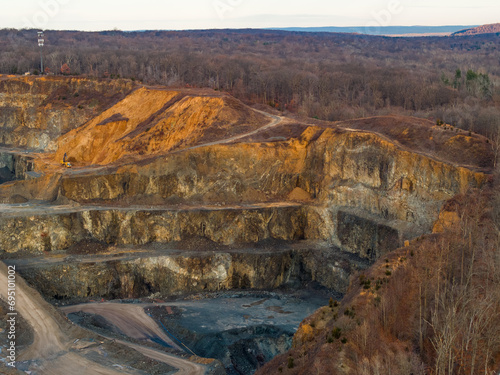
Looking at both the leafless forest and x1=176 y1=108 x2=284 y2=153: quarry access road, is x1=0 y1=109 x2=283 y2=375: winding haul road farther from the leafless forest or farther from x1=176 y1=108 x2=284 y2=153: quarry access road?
the leafless forest

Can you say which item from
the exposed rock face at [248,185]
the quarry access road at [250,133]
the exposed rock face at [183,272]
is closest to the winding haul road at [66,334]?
the exposed rock face at [183,272]

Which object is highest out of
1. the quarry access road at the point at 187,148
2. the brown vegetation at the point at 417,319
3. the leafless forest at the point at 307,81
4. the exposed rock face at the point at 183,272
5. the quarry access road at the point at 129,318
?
the leafless forest at the point at 307,81

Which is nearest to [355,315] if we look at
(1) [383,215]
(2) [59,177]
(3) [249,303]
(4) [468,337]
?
(4) [468,337]

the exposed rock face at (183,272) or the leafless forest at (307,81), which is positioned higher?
the leafless forest at (307,81)

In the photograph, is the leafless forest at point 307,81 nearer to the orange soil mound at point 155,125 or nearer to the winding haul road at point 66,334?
the orange soil mound at point 155,125

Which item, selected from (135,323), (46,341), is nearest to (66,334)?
(46,341)

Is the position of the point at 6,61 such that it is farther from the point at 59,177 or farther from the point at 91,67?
the point at 59,177

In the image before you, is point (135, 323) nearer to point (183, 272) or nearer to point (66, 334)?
point (66, 334)

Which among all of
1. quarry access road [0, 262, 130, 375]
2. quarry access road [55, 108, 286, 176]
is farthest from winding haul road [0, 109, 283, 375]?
quarry access road [55, 108, 286, 176]
